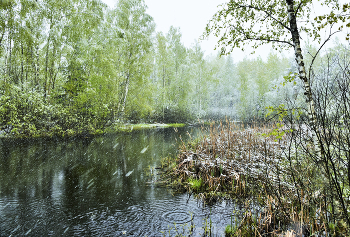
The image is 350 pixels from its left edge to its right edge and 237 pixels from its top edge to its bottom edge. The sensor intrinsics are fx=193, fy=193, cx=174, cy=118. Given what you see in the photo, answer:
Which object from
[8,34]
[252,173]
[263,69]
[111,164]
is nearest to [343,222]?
[252,173]

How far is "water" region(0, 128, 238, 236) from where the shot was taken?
3859 millimetres

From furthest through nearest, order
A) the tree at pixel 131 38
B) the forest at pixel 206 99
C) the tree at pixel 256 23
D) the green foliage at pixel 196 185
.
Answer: the tree at pixel 131 38, the green foliage at pixel 196 185, the tree at pixel 256 23, the forest at pixel 206 99

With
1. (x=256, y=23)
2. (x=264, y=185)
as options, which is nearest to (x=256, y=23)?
(x=256, y=23)

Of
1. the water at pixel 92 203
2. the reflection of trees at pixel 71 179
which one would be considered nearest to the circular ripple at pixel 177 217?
the water at pixel 92 203

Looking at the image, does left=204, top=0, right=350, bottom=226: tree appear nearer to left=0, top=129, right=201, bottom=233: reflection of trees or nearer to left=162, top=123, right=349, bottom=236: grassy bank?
left=162, top=123, right=349, bottom=236: grassy bank

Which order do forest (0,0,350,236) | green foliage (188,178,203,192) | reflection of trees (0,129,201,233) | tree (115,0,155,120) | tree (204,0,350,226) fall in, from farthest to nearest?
tree (115,0,155,120) → green foliage (188,178,203,192) → tree (204,0,350,226) → reflection of trees (0,129,201,233) → forest (0,0,350,236)

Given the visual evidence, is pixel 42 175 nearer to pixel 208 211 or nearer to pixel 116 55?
pixel 208 211

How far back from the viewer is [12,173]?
290 inches

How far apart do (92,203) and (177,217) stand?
90.9 inches

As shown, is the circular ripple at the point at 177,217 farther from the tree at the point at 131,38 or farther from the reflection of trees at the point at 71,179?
the tree at the point at 131,38

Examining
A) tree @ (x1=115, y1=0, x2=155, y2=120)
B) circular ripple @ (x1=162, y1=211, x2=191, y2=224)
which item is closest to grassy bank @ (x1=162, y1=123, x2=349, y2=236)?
circular ripple @ (x1=162, y1=211, x2=191, y2=224)

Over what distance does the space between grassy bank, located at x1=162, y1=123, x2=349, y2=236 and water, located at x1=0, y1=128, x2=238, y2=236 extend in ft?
1.86

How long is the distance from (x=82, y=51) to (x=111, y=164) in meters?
11.7

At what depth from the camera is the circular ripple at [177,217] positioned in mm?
4047
